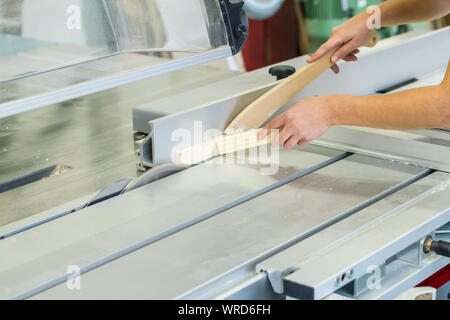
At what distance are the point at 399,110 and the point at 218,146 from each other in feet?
1.36

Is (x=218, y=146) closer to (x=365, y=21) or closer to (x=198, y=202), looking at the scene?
(x=198, y=202)

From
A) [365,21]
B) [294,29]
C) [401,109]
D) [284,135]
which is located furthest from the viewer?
[294,29]

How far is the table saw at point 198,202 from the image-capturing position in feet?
3.38

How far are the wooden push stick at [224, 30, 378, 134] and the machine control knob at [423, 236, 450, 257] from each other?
512 millimetres

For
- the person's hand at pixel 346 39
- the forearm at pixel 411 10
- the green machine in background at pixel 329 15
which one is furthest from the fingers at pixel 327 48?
the green machine in background at pixel 329 15

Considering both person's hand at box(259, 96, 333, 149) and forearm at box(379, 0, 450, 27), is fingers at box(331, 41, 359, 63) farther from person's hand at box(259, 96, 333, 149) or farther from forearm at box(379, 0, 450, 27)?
person's hand at box(259, 96, 333, 149)

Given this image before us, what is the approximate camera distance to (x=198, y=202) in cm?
128

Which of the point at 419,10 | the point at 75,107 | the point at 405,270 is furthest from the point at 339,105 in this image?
the point at 75,107

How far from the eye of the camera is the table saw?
40.6 inches

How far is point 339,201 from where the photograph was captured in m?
1.29

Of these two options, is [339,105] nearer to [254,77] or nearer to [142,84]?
[254,77]

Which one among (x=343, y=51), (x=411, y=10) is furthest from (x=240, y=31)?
(x=411, y=10)

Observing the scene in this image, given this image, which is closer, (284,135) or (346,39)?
(284,135)

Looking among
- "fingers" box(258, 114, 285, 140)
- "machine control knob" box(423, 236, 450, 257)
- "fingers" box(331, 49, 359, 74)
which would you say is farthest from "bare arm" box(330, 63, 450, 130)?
"fingers" box(331, 49, 359, 74)
